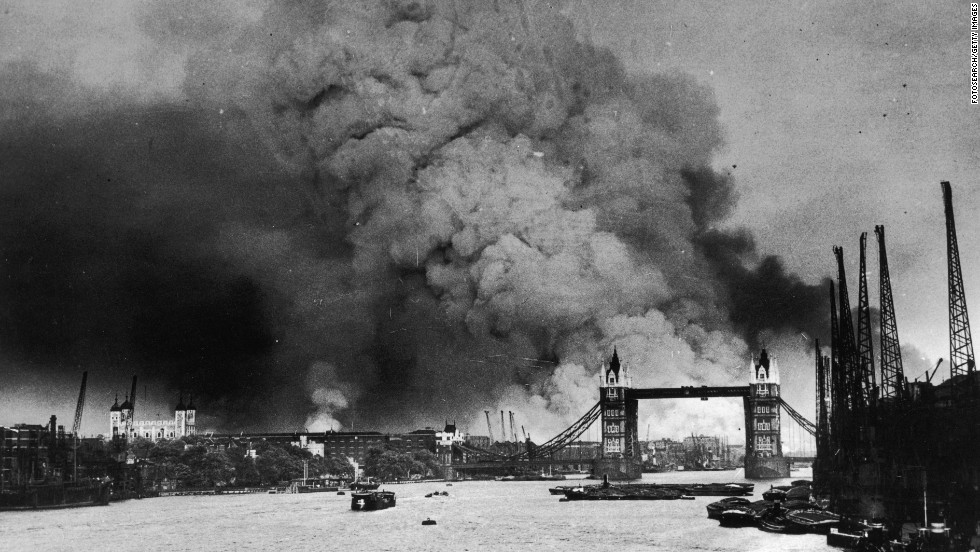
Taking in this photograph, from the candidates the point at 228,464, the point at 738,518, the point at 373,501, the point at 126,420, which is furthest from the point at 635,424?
the point at 126,420

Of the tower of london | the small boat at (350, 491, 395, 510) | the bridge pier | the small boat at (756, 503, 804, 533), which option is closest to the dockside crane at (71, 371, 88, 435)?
the small boat at (350, 491, 395, 510)

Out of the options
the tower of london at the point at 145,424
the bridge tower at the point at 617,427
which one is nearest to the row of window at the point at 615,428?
the bridge tower at the point at 617,427

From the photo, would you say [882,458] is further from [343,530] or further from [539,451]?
[539,451]

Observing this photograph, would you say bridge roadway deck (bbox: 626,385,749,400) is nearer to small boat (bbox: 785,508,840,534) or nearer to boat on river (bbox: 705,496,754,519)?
boat on river (bbox: 705,496,754,519)

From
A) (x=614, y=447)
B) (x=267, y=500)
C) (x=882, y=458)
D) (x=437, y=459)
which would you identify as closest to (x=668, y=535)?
(x=882, y=458)

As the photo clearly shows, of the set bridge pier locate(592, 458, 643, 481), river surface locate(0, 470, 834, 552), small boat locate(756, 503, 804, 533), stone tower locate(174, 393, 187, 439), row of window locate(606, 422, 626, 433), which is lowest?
river surface locate(0, 470, 834, 552)

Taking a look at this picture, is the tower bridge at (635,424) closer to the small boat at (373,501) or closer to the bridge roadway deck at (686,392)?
the bridge roadway deck at (686,392)
